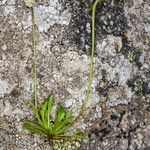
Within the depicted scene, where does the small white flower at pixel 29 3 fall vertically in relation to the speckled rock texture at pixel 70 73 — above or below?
above

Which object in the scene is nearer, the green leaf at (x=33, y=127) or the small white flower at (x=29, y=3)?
the green leaf at (x=33, y=127)

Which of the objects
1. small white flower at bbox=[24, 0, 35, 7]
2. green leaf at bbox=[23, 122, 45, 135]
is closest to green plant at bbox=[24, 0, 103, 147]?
green leaf at bbox=[23, 122, 45, 135]

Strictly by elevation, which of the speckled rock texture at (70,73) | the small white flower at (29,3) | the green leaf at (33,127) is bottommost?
the green leaf at (33,127)

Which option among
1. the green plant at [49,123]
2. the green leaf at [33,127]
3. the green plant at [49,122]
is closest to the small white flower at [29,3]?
the green plant at [49,122]

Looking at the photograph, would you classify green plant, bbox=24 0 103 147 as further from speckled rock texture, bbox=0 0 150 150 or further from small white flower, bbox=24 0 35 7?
small white flower, bbox=24 0 35 7

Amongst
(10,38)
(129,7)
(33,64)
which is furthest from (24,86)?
(129,7)

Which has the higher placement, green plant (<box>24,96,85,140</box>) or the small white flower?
the small white flower

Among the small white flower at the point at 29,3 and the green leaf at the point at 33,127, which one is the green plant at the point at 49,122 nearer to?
the green leaf at the point at 33,127

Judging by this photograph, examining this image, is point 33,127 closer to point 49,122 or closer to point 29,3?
point 49,122

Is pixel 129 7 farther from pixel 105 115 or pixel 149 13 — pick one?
pixel 105 115
